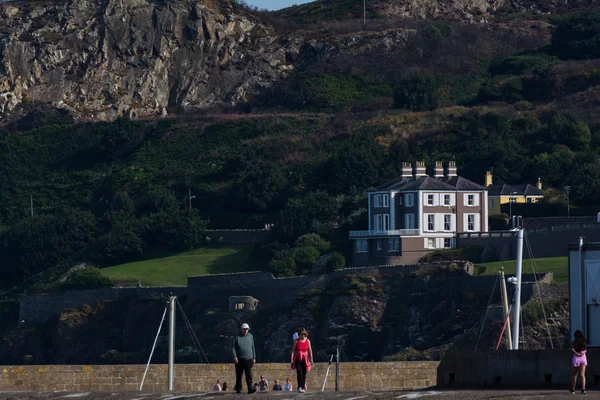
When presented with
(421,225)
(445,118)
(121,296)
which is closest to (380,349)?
(421,225)

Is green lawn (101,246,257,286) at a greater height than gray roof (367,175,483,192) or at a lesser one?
lesser

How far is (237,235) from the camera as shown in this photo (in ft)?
297

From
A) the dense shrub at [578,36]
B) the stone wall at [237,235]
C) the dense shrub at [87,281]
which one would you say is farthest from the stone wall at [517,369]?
the dense shrub at [578,36]

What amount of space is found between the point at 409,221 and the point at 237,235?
12155 mm

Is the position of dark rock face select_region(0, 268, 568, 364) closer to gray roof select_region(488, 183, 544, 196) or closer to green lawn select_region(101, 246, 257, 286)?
green lawn select_region(101, 246, 257, 286)

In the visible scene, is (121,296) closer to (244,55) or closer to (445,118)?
(445,118)

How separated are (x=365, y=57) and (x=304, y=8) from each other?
65.4 feet

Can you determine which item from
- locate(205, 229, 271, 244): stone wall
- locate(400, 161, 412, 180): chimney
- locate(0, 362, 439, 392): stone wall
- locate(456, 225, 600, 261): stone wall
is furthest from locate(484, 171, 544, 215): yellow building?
locate(0, 362, 439, 392): stone wall

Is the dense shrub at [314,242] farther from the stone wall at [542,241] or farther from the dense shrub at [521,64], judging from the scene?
the dense shrub at [521,64]

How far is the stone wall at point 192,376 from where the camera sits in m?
37.1

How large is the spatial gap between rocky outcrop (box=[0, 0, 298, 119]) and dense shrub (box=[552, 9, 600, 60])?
18632mm

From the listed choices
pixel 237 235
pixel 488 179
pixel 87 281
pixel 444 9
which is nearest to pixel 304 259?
pixel 237 235

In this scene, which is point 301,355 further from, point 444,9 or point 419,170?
point 444,9

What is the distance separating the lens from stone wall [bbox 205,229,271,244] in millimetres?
89625
